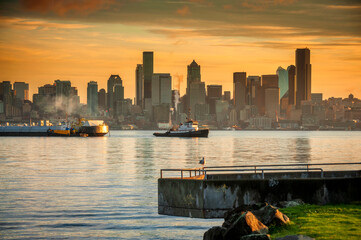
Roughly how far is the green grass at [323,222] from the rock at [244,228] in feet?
1.76

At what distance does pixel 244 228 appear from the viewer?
72.6 feet

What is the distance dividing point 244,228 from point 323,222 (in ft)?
12.5

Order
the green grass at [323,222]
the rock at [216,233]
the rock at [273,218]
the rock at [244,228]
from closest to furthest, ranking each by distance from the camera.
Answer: the green grass at [323,222] < the rock at [244,228] < the rock at [216,233] < the rock at [273,218]

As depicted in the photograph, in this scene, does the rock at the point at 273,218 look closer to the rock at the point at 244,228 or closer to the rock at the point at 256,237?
the rock at the point at 244,228

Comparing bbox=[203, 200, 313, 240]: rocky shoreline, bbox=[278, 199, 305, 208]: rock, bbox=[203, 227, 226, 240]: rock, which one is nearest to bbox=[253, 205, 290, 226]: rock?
bbox=[203, 200, 313, 240]: rocky shoreline

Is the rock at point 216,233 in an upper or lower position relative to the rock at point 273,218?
lower

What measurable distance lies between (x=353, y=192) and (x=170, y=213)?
10.1 meters

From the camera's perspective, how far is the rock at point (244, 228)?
2213 centimetres

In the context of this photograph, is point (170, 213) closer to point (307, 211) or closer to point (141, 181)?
point (307, 211)

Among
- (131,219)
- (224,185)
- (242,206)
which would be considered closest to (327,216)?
(242,206)

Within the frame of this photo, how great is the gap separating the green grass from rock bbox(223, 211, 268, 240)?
0.54 metres

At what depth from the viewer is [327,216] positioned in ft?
82.6

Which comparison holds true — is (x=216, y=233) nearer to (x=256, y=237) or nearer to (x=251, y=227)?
(x=251, y=227)

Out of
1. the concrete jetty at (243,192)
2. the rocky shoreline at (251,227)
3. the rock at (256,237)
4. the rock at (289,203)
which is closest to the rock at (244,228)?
the rocky shoreline at (251,227)
